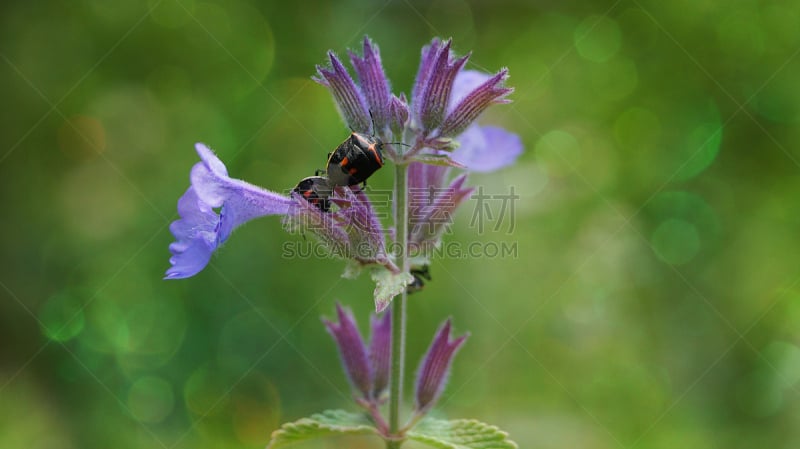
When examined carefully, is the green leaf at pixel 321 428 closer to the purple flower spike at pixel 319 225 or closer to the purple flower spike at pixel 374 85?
the purple flower spike at pixel 319 225

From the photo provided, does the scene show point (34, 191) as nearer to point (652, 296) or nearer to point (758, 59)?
point (652, 296)

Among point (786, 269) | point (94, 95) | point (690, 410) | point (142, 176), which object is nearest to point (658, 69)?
Answer: point (786, 269)

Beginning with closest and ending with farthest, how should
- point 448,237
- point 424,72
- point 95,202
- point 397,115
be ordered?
1. point 397,115
2. point 424,72
3. point 448,237
4. point 95,202

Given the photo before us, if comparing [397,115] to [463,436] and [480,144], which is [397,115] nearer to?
[480,144]

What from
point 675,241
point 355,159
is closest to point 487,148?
point 355,159

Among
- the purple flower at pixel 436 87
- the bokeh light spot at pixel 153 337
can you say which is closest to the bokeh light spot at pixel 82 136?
the bokeh light spot at pixel 153 337

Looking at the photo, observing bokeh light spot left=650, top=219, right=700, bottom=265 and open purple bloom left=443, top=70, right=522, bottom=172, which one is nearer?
open purple bloom left=443, top=70, right=522, bottom=172

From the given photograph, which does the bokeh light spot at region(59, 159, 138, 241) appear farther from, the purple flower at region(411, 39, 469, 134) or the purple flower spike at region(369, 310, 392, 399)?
the purple flower at region(411, 39, 469, 134)

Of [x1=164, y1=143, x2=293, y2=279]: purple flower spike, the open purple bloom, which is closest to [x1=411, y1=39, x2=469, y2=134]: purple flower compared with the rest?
the open purple bloom
